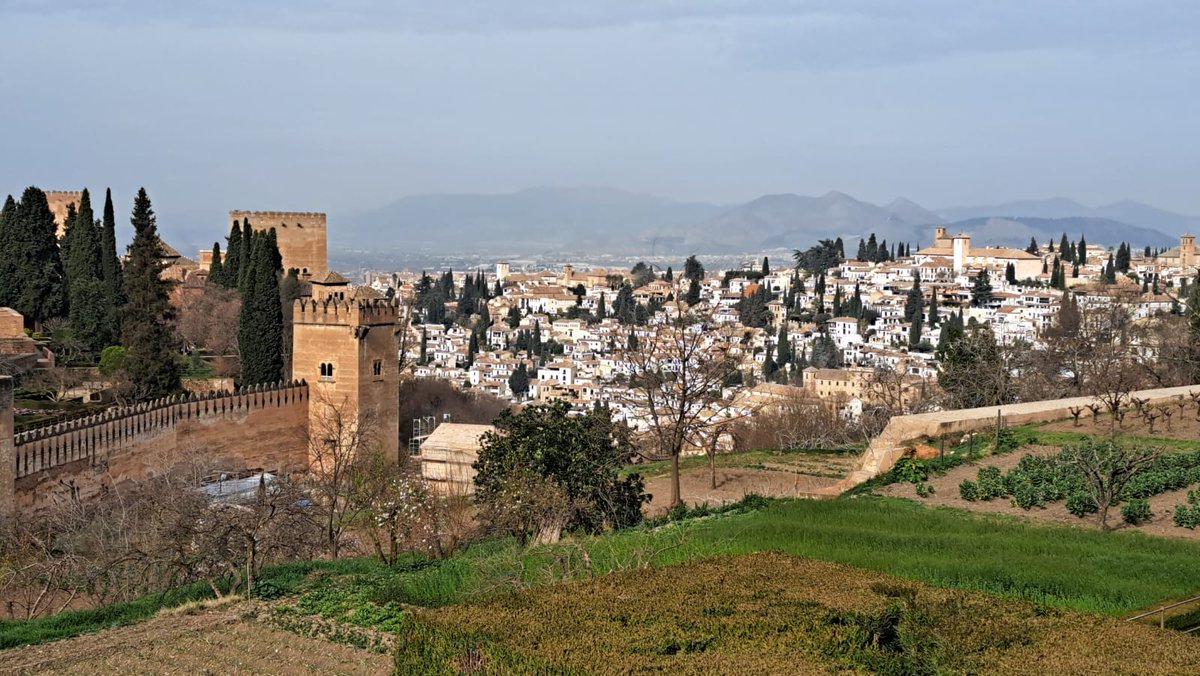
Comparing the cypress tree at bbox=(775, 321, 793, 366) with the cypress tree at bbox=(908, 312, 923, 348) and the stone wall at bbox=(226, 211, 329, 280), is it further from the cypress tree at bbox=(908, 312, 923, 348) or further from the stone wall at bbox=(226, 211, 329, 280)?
the stone wall at bbox=(226, 211, 329, 280)

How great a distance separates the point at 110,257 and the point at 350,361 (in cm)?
1180

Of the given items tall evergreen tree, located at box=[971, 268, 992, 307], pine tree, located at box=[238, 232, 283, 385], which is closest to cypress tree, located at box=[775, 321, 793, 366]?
tall evergreen tree, located at box=[971, 268, 992, 307]

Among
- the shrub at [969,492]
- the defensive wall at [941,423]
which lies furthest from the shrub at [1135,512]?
the defensive wall at [941,423]

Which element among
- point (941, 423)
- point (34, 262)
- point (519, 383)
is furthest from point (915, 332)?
point (941, 423)

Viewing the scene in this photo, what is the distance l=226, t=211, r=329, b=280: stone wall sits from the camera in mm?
53250

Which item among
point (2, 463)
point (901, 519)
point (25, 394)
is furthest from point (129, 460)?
point (901, 519)

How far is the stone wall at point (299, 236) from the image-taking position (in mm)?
53250

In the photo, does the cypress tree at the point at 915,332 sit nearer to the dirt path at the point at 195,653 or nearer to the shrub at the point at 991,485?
the shrub at the point at 991,485

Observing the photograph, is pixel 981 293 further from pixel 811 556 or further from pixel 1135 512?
pixel 811 556

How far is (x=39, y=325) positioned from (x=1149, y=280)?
3346 inches

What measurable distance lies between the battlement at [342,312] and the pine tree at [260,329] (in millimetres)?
3039

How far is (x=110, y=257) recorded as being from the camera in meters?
37.0

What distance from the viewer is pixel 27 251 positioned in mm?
36125

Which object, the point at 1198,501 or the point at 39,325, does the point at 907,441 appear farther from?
the point at 39,325
